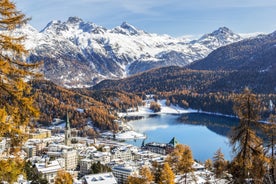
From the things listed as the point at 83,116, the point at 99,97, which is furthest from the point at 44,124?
the point at 99,97

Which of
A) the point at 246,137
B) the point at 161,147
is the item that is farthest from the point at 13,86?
the point at 161,147

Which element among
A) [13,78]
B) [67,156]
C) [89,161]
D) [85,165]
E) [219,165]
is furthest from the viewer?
[67,156]

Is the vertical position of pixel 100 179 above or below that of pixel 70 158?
above

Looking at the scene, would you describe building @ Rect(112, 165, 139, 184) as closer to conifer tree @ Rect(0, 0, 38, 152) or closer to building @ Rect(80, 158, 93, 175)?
building @ Rect(80, 158, 93, 175)

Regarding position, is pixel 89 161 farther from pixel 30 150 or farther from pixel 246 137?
pixel 246 137

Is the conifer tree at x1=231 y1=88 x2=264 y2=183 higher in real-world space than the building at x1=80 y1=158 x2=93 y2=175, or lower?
higher

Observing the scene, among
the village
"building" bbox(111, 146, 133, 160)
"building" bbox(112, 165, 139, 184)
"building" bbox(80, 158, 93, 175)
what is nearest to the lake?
the village

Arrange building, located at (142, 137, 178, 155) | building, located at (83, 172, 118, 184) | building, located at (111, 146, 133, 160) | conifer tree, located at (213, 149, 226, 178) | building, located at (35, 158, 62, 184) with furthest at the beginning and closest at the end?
1. building, located at (142, 137, 178, 155)
2. building, located at (111, 146, 133, 160)
3. building, located at (35, 158, 62, 184)
4. building, located at (83, 172, 118, 184)
5. conifer tree, located at (213, 149, 226, 178)
